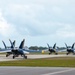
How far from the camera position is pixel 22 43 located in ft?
260

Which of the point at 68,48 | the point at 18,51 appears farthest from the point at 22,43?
the point at 68,48

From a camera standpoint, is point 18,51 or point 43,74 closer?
point 43,74

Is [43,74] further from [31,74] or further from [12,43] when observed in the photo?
[12,43]

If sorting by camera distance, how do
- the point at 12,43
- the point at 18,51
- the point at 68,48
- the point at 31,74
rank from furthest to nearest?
the point at 68,48
the point at 12,43
the point at 18,51
the point at 31,74

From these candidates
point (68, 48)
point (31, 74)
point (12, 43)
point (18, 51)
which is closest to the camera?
point (31, 74)

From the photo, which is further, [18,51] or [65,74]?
[18,51]

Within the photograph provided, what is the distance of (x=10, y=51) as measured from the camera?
261ft

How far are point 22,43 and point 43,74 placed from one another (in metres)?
51.8

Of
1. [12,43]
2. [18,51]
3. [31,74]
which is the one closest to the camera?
[31,74]

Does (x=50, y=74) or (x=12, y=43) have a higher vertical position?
(x=12, y=43)

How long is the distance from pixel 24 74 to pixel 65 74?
3.32 m

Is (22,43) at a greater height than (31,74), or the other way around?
(22,43)

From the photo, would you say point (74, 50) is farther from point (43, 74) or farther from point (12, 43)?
point (43, 74)

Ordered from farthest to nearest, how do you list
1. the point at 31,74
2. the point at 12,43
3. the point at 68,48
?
1. the point at 68,48
2. the point at 12,43
3. the point at 31,74
